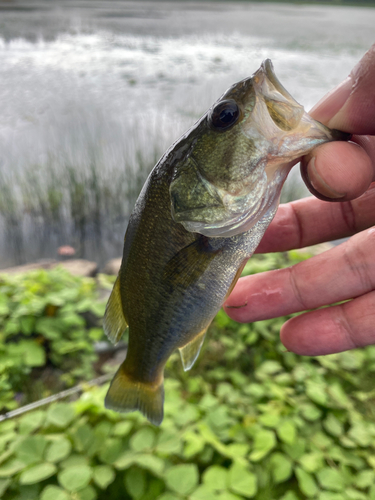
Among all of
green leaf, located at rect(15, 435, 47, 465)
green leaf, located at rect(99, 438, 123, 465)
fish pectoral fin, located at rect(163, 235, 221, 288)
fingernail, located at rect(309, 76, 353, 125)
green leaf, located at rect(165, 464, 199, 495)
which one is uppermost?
fingernail, located at rect(309, 76, 353, 125)

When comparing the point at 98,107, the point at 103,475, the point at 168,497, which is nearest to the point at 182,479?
the point at 168,497

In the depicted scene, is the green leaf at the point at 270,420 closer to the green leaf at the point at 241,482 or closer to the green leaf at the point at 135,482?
the green leaf at the point at 241,482

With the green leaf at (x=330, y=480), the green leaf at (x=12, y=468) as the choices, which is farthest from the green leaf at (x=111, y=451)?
the green leaf at (x=330, y=480)

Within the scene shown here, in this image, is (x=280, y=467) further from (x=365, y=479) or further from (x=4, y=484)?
(x=4, y=484)

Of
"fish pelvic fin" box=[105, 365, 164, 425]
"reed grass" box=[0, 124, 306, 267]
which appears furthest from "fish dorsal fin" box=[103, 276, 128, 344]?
"reed grass" box=[0, 124, 306, 267]

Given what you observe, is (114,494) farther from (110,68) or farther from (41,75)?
(110,68)

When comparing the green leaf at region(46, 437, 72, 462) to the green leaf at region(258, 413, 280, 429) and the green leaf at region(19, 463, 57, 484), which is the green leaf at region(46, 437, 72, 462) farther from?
the green leaf at region(258, 413, 280, 429)

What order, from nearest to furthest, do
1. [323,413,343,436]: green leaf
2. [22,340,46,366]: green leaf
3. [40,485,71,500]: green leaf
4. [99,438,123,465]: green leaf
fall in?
1. [40,485,71,500]: green leaf
2. [99,438,123,465]: green leaf
3. [323,413,343,436]: green leaf
4. [22,340,46,366]: green leaf

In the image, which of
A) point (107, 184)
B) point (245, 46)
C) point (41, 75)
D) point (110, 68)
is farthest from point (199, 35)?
point (107, 184)
